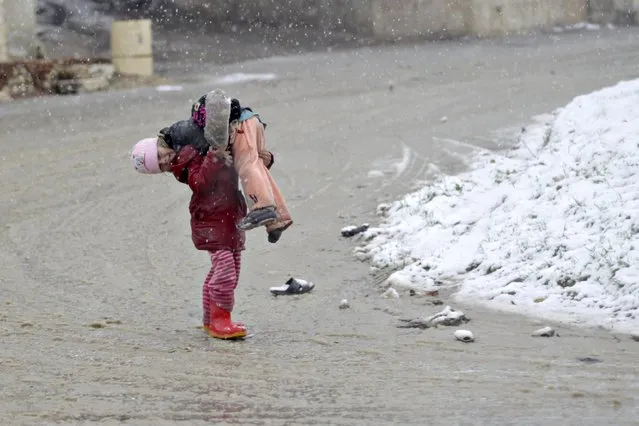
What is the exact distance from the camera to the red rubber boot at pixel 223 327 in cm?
657

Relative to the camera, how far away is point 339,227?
10195 mm

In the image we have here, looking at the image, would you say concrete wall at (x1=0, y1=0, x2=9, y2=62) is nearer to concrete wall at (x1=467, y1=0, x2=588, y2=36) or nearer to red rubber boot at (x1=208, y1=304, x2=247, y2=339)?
concrete wall at (x1=467, y1=0, x2=588, y2=36)

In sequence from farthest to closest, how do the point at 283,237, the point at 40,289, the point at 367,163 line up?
the point at 367,163 < the point at 283,237 < the point at 40,289

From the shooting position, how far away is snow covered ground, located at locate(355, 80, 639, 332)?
689 centimetres

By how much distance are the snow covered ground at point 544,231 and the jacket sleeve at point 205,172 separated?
1976mm

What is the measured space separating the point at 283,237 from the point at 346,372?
14.1 feet

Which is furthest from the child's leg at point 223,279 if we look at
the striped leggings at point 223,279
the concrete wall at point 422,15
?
the concrete wall at point 422,15

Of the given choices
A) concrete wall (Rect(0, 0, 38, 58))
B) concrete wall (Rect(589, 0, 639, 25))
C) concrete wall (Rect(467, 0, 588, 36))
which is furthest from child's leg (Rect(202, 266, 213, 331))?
concrete wall (Rect(589, 0, 639, 25))

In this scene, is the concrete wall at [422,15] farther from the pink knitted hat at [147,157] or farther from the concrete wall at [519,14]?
the pink knitted hat at [147,157]

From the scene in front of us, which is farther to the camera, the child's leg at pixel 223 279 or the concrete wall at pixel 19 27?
the concrete wall at pixel 19 27

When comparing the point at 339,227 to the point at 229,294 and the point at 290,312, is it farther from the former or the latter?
the point at 229,294

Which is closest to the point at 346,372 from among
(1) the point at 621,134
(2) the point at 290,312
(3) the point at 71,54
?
(2) the point at 290,312

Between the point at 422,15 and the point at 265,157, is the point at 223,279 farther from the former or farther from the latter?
the point at 422,15

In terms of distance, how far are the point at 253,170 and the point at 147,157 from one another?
64 cm
